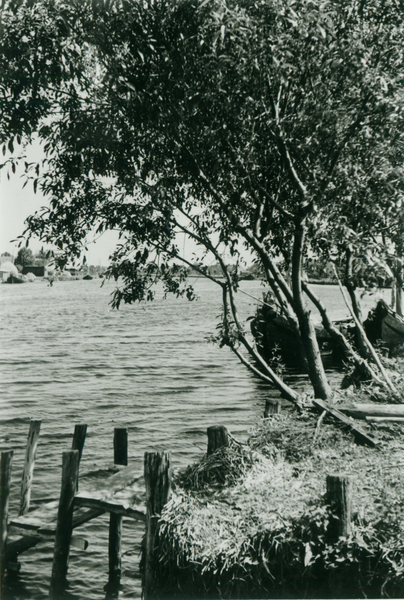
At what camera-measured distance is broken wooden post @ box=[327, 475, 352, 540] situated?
6789 millimetres

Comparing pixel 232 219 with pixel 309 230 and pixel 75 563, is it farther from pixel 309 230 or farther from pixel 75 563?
pixel 75 563

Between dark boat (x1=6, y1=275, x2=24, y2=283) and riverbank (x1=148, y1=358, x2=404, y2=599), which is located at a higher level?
dark boat (x1=6, y1=275, x2=24, y2=283)

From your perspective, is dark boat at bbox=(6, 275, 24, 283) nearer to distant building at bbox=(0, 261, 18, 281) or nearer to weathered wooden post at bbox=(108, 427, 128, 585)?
Result: distant building at bbox=(0, 261, 18, 281)

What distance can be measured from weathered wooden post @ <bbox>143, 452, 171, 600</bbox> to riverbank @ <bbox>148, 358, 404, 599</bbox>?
0.13 metres

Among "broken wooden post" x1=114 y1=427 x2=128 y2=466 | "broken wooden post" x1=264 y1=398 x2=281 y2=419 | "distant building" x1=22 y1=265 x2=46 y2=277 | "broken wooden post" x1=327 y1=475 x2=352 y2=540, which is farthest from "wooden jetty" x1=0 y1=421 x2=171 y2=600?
"distant building" x1=22 y1=265 x2=46 y2=277

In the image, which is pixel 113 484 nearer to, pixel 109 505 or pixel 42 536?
pixel 109 505

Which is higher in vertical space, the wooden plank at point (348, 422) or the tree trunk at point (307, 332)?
the tree trunk at point (307, 332)

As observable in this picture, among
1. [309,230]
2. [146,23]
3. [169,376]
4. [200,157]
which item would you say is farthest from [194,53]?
[169,376]

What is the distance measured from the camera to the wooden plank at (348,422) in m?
8.96

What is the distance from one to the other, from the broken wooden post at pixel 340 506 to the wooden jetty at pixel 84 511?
214 cm

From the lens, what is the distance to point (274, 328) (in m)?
41.5

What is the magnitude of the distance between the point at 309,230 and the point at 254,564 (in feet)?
15.7

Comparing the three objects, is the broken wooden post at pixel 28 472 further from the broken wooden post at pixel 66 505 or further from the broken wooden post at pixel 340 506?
the broken wooden post at pixel 340 506

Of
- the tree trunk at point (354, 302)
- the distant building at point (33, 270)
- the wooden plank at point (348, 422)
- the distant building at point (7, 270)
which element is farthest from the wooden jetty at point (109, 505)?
the distant building at point (33, 270)
